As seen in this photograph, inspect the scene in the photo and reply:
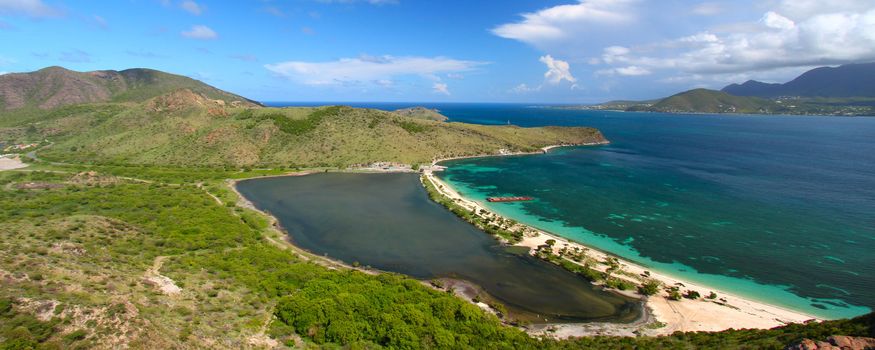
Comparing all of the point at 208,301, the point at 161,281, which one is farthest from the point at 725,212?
the point at 161,281

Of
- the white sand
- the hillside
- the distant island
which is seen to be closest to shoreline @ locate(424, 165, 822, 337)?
the distant island

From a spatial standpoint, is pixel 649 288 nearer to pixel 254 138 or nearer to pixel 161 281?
pixel 161 281

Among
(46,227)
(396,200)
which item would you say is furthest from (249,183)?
(46,227)

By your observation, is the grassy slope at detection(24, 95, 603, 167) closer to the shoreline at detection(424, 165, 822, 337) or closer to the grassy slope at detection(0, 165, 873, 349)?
the grassy slope at detection(0, 165, 873, 349)

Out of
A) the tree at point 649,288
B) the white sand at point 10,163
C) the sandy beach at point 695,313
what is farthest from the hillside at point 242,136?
the tree at point 649,288

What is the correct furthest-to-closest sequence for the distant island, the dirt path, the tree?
1. the tree
2. the dirt path
3. the distant island

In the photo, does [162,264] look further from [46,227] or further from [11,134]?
[11,134]

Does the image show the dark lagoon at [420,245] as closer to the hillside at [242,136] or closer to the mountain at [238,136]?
the mountain at [238,136]
